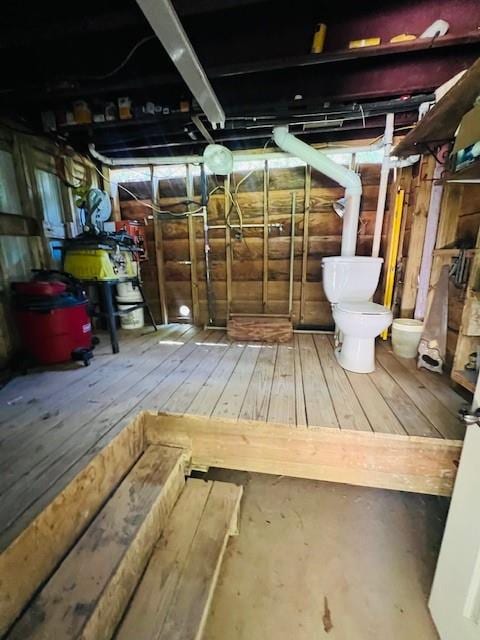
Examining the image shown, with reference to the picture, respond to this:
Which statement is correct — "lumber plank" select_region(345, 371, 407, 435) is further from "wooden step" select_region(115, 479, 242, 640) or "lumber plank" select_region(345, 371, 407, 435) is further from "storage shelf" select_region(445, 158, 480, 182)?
"storage shelf" select_region(445, 158, 480, 182)

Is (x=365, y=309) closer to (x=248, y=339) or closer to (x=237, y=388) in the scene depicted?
(x=237, y=388)

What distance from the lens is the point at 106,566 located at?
0.91 metres

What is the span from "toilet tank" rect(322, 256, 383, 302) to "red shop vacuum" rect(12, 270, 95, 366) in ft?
6.60

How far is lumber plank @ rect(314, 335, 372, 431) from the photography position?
Result: 141 centimetres

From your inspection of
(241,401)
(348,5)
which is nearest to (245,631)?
(241,401)

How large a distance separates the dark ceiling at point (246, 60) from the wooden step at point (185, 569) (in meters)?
2.30

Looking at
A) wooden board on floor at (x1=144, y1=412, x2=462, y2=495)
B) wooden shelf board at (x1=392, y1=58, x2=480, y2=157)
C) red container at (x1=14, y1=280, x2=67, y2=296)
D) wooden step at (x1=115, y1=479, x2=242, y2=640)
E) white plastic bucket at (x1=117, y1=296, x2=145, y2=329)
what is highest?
wooden shelf board at (x1=392, y1=58, x2=480, y2=157)

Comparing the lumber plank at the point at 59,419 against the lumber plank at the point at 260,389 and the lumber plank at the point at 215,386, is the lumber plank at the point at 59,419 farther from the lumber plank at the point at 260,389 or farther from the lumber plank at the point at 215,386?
the lumber plank at the point at 260,389

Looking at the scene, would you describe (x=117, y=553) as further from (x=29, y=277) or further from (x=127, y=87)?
(x=127, y=87)

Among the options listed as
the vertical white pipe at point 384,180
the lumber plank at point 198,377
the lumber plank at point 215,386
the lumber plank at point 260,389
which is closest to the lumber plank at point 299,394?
the lumber plank at point 260,389

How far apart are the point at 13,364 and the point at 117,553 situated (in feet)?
5.76

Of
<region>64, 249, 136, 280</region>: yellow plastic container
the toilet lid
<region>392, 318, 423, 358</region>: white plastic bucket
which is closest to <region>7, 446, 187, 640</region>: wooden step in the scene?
the toilet lid

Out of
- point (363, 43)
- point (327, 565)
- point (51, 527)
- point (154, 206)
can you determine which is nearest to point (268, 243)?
point (154, 206)

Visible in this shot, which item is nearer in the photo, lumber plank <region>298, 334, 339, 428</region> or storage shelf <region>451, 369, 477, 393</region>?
lumber plank <region>298, 334, 339, 428</region>
